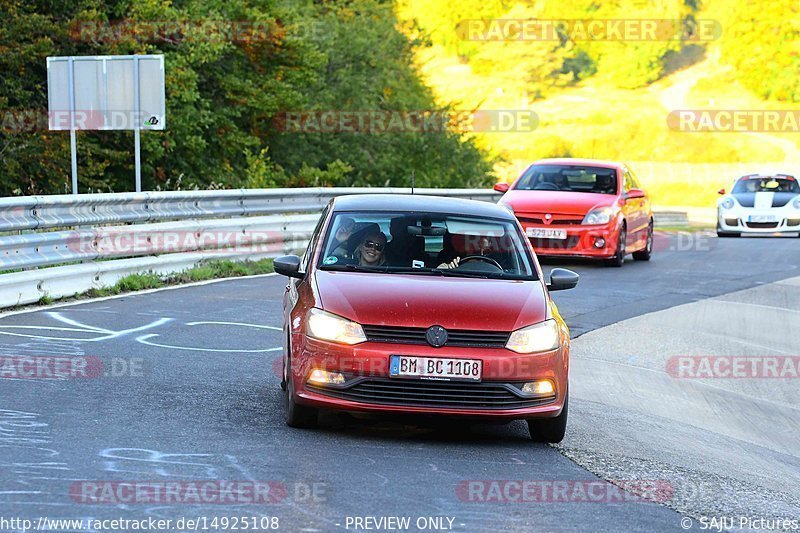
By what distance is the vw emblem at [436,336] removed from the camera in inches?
283

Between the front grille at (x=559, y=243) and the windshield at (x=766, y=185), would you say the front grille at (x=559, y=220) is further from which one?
the windshield at (x=766, y=185)

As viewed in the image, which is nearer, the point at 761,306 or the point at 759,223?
the point at 761,306

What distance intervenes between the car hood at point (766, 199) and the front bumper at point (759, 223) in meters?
0.14

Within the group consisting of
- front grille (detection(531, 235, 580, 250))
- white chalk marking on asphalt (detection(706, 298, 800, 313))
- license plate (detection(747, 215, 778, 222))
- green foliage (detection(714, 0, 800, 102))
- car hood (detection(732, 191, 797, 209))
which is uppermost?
green foliage (detection(714, 0, 800, 102))

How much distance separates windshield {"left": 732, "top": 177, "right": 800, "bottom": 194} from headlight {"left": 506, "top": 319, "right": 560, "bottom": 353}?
2146cm

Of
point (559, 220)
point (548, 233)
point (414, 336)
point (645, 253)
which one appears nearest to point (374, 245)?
point (414, 336)

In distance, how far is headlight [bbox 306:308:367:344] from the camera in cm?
723

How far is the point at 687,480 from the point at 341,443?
187cm

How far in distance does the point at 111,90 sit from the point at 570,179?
689 cm

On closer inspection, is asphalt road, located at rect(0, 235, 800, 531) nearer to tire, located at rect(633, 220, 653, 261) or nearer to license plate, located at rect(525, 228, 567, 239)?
license plate, located at rect(525, 228, 567, 239)

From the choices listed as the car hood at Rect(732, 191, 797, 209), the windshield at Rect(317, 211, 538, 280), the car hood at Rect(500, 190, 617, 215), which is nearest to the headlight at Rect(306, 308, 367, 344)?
the windshield at Rect(317, 211, 538, 280)

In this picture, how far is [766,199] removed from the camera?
27500 mm

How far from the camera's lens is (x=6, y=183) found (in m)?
25.2

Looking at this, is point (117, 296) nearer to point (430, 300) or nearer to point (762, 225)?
point (430, 300)
